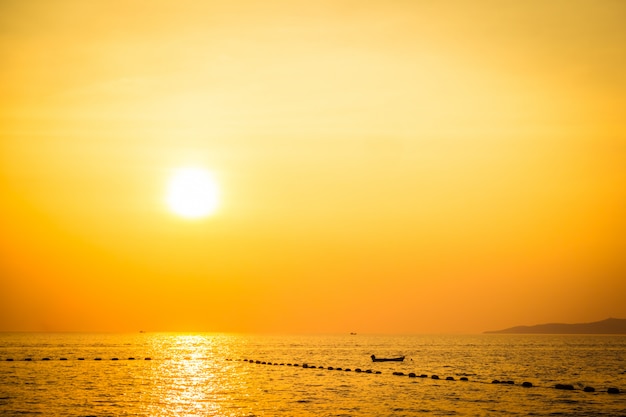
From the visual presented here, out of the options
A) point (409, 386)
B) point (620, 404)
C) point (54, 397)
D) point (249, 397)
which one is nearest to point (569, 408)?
point (620, 404)

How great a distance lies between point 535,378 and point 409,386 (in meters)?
24.7

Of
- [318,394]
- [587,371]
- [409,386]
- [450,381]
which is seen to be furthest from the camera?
[587,371]

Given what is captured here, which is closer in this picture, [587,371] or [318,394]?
[318,394]

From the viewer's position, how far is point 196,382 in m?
88.0

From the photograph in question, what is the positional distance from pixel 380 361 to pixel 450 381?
51.5 m

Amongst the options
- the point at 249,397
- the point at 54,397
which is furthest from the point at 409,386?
the point at 54,397

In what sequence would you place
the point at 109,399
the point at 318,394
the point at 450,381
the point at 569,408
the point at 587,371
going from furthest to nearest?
1. the point at 587,371
2. the point at 450,381
3. the point at 318,394
4. the point at 109,399
5. the point at 569,408

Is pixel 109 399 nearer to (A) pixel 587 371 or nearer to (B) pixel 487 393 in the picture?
(B) pixel 487 393

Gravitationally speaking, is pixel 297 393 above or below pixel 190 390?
below

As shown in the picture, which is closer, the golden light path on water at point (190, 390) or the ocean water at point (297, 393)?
the ocean water at point (297, 393)

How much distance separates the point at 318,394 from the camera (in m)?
71.6

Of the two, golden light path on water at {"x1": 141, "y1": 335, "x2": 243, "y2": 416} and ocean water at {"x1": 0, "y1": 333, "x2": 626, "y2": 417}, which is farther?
golden light path on water at {"x1": 141, "y1": 335, "x2": 243, "y2": 416}

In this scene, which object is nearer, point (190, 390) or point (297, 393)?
point (297, 393)

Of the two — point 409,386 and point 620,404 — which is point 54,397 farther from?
point 620,404
